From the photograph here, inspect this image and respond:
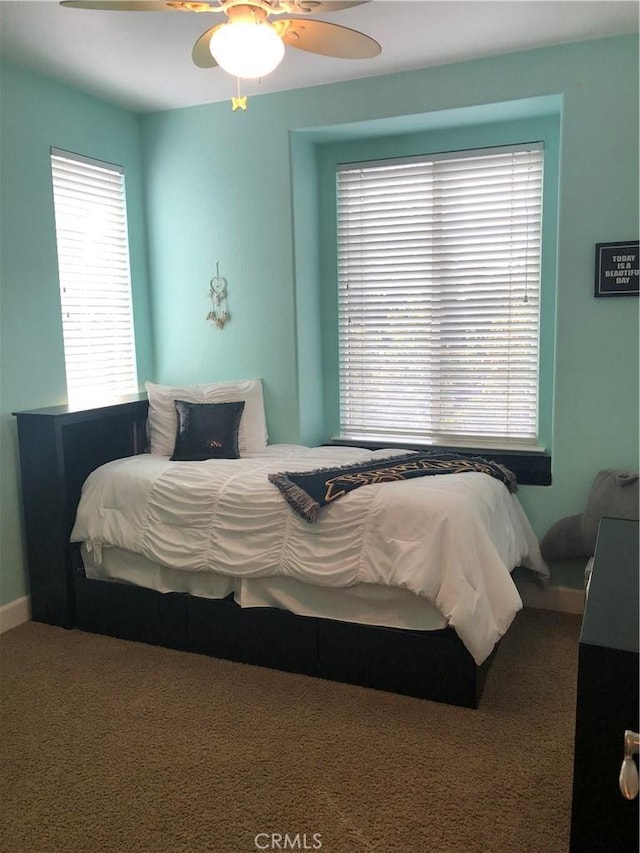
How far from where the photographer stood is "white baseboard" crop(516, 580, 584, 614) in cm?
329

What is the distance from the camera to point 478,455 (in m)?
3.55

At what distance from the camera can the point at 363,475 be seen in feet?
9.27

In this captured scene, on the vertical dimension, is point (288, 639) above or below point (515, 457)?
below

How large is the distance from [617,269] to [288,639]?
2149 mm

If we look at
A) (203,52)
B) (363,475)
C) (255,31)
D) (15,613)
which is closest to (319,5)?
(255,31)

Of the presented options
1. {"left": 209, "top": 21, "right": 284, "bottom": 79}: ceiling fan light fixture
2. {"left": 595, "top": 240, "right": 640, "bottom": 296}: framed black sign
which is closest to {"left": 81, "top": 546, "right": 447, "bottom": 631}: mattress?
{"left": 595, "top": 240, "right": 640, "bottom": 296}: framed black sign

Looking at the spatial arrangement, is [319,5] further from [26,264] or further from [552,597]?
[552,597]

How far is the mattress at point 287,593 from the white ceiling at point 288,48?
2226 mm

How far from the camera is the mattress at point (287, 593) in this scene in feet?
8.30

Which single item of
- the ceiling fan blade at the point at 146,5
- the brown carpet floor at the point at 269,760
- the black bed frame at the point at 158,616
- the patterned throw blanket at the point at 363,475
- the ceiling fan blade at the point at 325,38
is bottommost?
the brown carpet floor at the point at 269,760

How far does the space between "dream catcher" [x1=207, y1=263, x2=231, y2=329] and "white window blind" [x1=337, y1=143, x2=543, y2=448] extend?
67cm

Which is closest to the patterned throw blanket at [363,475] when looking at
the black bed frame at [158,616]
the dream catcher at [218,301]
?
the black bed frame at [158,616]

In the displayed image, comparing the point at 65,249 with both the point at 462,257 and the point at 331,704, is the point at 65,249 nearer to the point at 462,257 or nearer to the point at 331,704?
the point at 462,257

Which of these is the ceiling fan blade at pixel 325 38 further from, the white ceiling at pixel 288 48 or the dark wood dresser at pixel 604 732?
the dark wood dresser at pixel 604 732
